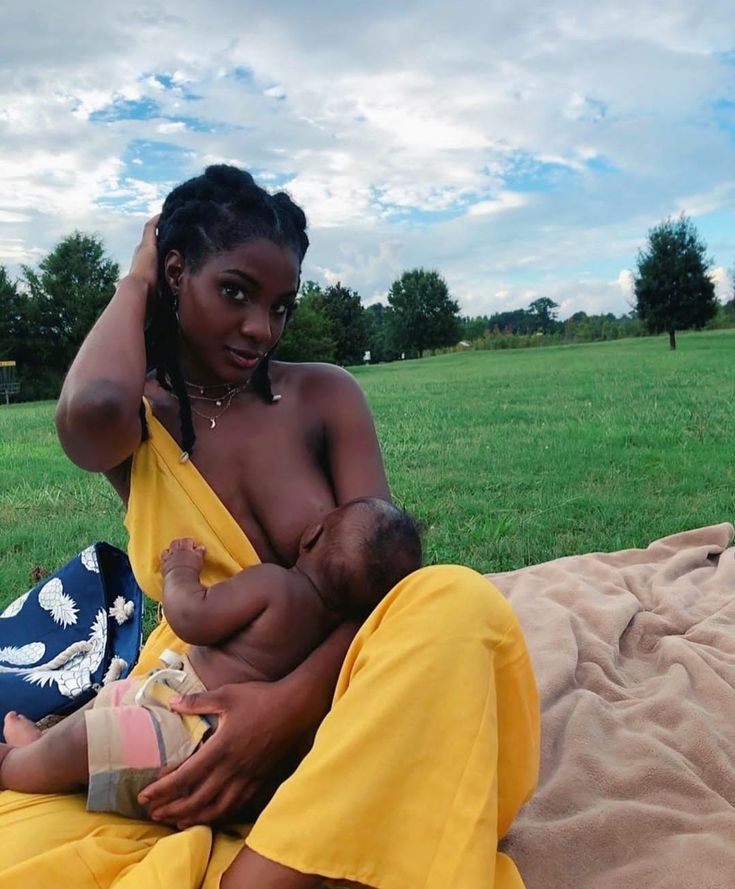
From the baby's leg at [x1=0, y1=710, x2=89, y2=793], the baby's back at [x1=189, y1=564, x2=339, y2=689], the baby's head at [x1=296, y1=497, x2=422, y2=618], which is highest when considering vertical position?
the baby's head at [x1=296, y1=497, x2=422, y2=618]

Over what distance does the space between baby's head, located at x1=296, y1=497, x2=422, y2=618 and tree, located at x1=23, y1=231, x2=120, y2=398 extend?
30.5 metres

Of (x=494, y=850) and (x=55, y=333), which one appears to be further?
(x=55, y=333)

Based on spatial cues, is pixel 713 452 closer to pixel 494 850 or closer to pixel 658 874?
pixel 658 874

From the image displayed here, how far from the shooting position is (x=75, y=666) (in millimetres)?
2686

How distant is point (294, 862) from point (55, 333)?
32.0 m

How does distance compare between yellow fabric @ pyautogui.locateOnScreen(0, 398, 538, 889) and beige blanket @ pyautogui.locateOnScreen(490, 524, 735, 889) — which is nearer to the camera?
yellow fabric @ pyautogui.locateOnScreen(0, 398, 538, 889)

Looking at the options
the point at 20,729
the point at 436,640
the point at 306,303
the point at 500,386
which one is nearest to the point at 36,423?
the point at 500,386

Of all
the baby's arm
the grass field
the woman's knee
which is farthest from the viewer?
the grass field

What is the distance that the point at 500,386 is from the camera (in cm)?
1577

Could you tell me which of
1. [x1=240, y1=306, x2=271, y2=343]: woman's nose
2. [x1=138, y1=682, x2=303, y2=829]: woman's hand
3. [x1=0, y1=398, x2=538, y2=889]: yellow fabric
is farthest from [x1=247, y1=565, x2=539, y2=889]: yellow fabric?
[x1=240, y1=306, x2=271, y2=343]: woman's nose

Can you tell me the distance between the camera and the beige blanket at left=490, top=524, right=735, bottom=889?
215cm

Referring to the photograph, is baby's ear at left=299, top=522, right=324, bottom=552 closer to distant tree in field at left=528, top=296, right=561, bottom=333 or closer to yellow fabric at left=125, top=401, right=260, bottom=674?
yellow fabric at left=125, top=401, right=260, bottom=674

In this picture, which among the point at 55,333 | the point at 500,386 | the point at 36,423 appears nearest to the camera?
the point at 36,423

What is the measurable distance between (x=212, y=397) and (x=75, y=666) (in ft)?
3.41
